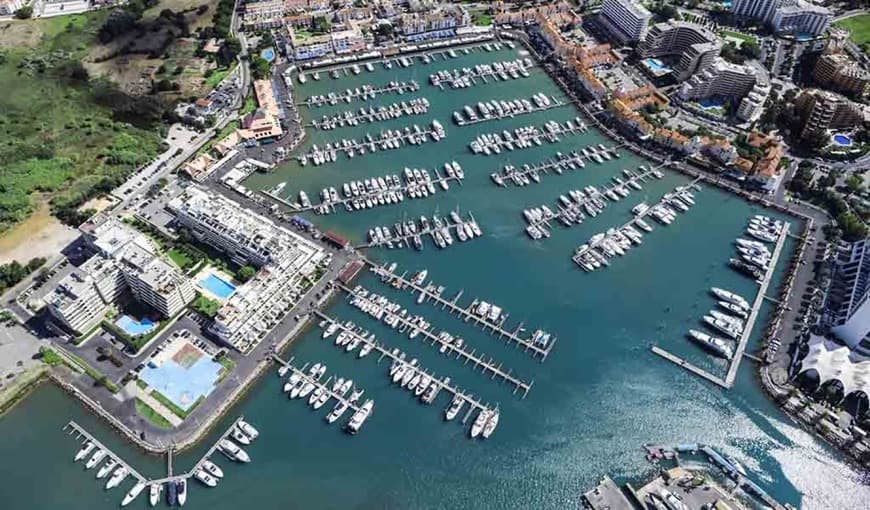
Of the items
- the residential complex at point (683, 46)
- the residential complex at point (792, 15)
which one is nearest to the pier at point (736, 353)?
the residential complex at point (683, 46)

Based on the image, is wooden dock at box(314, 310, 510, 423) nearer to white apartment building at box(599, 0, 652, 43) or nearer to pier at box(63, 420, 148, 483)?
pier at box(63, 420, 148, 483)

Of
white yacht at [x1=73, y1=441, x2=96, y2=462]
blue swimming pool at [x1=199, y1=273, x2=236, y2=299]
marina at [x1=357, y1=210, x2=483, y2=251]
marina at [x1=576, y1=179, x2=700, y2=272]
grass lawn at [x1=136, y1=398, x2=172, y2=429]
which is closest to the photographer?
white yacht at [x1=73, y1=441, x2=96, y2=462]

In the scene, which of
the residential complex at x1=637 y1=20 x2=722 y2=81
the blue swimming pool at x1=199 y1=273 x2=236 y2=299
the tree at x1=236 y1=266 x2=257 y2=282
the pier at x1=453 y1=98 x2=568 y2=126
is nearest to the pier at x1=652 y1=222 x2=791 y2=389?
the pier at x1=453 y1=98 x2=568 y2=126

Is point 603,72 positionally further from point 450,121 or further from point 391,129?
point 391,129

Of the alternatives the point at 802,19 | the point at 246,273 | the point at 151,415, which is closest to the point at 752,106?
the point at 802,19

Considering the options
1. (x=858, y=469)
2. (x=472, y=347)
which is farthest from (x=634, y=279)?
(x=858, y=469)

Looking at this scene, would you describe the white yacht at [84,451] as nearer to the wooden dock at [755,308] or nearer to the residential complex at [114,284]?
the residential complex at [114,284]

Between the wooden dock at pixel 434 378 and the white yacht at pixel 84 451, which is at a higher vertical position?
the wooden dock at pixel 434 378
